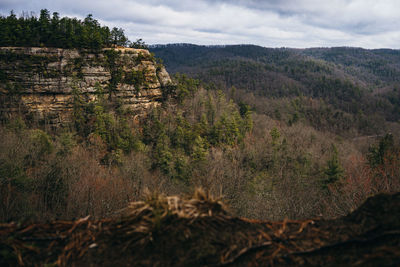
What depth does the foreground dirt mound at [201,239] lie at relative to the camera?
2.36 metres

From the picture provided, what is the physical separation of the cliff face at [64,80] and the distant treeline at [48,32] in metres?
1.77

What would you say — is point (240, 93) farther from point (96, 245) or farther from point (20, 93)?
point (96, 245)

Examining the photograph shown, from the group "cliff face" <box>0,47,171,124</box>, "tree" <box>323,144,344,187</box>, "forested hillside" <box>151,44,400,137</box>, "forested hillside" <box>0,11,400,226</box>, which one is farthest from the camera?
"forested hillside" <box>151,44,400,137</box>

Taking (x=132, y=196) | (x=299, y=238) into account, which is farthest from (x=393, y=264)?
(x=132, y=196)

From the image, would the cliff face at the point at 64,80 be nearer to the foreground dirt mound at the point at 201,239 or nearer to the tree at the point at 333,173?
the tree at the point at 333,173

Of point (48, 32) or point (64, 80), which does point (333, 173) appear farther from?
point (48, 32)

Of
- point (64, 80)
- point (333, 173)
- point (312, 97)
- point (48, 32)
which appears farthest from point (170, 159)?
point (312, 97)

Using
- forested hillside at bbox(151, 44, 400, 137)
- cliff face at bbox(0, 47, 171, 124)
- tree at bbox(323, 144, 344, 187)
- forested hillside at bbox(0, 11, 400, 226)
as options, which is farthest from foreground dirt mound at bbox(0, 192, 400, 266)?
forested hillside at bbox(151, 44, 400, 137)

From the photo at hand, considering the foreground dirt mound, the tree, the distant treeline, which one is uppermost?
the distant treeline

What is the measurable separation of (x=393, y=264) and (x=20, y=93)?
145ft

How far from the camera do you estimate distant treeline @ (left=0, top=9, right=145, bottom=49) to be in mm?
36656

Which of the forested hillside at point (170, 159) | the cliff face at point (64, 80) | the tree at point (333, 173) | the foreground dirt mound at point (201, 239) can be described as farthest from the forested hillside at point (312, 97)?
the foreground dirt mound at point (201, 239)

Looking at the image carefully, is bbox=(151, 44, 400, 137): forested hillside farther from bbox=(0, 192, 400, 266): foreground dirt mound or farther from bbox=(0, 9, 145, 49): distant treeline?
bbox=(0, 192, 400, 266): foreground dirt mound

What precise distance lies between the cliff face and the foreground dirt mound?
38.4 meters
